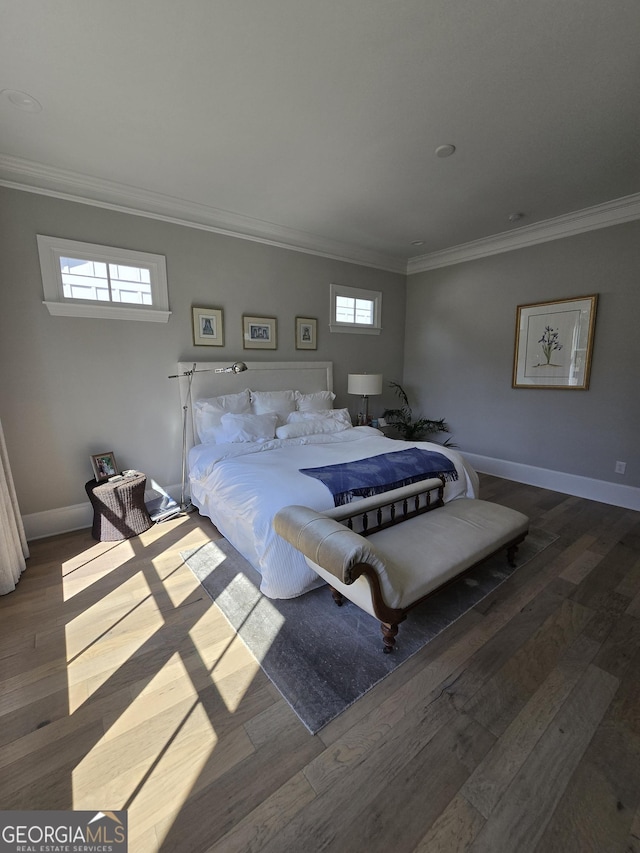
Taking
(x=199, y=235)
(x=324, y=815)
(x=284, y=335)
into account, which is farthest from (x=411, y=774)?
(x=199, y=235)

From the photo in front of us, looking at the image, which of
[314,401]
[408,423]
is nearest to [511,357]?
[408,423]

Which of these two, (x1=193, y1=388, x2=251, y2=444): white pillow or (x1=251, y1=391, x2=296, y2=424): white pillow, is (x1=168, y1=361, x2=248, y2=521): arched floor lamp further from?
(x1=251, y1=391, x2=296, y2=424): white pillow

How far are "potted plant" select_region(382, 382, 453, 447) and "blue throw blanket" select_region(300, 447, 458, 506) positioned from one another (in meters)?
2.00

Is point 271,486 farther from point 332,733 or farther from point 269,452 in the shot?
point 332,733

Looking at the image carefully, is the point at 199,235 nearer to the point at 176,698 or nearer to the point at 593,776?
the point at 176,698

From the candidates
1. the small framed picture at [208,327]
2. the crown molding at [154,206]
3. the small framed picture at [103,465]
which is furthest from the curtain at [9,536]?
the crown molding at [154,206]

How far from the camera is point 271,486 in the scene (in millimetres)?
2258

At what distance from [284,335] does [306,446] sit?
1609 millimetres

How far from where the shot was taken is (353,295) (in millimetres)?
4664

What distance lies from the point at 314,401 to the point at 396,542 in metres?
2.34

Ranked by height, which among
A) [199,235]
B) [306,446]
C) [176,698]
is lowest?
[176,698]

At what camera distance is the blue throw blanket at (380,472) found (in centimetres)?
233

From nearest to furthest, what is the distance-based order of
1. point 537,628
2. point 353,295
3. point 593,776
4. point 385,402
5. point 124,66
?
point 593,776 → point 124,66 → point 537,628 → point 353,295 → point 385,402

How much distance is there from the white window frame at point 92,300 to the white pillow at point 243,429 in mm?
1132
